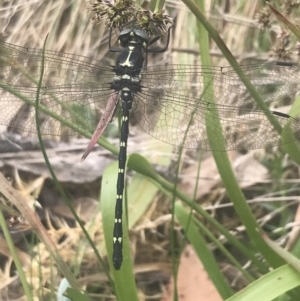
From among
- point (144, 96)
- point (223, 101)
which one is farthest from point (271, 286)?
point (144, 96)

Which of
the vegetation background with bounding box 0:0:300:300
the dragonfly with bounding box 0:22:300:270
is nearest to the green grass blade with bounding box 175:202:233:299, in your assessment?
the vegetation background with bounding box 0:0:300:300

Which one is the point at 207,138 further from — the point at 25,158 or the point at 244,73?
the point at 25,158

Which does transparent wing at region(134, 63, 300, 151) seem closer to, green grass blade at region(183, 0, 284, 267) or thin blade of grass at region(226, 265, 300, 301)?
green grass blade at region(183, 0, 284, 267)

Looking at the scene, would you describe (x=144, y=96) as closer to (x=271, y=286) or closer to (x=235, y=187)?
(x=235, y=187)

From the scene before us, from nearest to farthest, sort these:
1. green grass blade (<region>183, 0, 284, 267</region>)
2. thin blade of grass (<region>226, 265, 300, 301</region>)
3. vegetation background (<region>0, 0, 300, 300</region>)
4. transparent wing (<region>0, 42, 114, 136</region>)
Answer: thin blade of grass (<region>226, 265, 300, 301</region>) → green grass blade (<region>183, 0, 284, 267</region>) → transparent wing (<region>0, 42, 114, 136</region>) → vegetation background (<region>0, 0, 300, 300</region>)

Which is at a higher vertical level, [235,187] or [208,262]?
[235,187]

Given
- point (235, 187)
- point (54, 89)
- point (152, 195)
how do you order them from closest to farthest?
1. point (235, 187)
2. point (54, 89)
3. point (152, 195)

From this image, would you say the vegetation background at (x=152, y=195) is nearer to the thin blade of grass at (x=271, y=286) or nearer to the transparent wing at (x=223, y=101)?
the transparent wing at (x=223, y=101)

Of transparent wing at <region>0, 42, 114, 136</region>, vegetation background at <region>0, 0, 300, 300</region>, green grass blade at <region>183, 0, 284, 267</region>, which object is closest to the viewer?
green grass blade at <region>183, 0, 284, 267</region>
